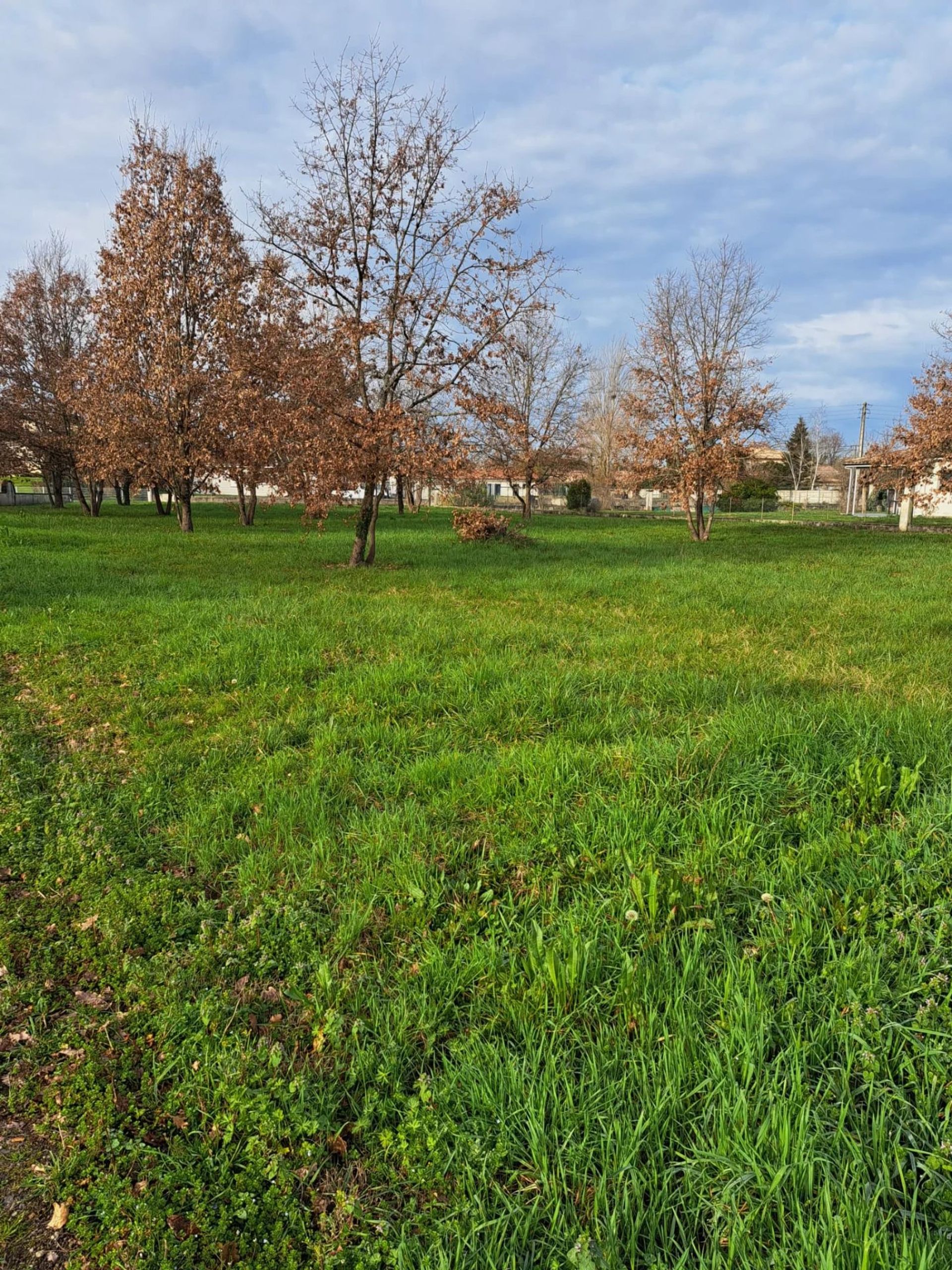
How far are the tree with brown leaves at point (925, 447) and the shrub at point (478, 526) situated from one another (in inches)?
557

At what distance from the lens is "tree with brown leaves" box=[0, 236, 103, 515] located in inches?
1116

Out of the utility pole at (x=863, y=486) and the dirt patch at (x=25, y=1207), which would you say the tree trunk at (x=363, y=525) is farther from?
the utility pole at (x=863, y=486)

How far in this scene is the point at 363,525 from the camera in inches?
538

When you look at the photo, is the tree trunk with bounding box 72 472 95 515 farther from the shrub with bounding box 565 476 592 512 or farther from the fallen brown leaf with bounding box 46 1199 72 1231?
the fallen brown leaf with bounding box 46 1199 72 1231

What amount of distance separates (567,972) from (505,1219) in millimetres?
803

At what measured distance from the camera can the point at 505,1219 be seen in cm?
164

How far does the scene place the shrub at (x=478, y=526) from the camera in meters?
19.5

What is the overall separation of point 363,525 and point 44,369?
81.9 ft

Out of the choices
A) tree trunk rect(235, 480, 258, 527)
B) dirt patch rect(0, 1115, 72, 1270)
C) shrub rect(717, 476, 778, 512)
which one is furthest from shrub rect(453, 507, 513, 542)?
shrub rect(717, 476, 778, 512)

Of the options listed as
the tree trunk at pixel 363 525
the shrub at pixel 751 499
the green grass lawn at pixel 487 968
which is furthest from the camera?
the shrub at pixel 751 499

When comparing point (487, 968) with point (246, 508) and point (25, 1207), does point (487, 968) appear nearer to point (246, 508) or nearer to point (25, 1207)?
point (25, 1207)

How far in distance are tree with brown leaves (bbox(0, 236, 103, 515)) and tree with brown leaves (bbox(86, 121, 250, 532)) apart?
5830 millimetres

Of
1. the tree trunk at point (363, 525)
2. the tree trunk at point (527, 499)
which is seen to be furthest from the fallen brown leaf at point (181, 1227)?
the tree trunk at point (527, 499)

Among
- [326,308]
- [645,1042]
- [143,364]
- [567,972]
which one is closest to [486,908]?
[567,972]
